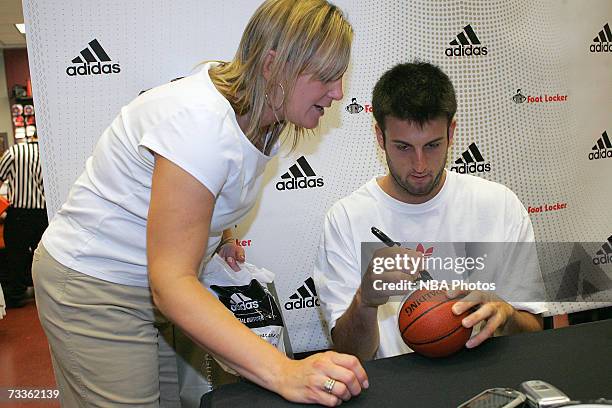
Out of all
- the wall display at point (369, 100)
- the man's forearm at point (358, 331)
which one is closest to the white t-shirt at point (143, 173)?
the man's forearm at point (358, 331)

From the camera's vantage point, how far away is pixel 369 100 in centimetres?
249

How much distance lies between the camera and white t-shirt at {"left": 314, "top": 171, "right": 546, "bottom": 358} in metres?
1.69

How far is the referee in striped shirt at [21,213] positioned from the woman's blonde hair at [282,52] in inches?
166

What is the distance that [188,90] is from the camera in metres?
1.12

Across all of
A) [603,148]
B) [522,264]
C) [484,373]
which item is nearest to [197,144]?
[484,373]

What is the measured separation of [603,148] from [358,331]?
208 cm

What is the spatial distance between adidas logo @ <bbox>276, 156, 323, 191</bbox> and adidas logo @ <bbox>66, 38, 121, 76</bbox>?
32.8 inches

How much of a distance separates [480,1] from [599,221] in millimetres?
1316

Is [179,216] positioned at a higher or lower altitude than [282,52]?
lower

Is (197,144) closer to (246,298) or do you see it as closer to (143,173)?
(143,173)

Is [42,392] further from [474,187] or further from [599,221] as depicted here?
[599,221]

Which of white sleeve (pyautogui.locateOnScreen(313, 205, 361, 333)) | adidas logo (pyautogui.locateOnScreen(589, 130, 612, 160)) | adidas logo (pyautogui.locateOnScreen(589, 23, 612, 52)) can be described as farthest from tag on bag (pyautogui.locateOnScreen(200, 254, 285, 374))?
adidas logo (pyautogui.locateOnScreen(589, 23, 612, 52))

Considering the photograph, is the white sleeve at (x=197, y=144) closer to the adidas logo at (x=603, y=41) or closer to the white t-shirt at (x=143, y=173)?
the white t-shirt at (x=143, y=173)

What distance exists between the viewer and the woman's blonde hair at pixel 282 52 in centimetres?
116
